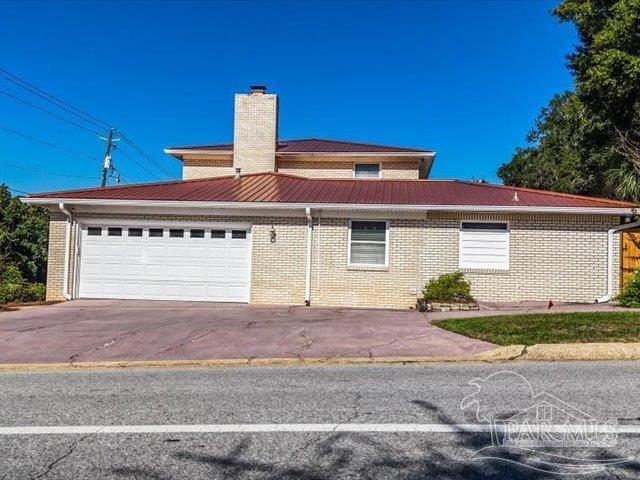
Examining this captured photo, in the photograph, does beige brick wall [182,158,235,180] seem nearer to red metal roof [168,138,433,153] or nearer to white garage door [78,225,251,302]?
red metal roof [168,138,433,153]

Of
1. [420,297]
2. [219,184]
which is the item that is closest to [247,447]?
[420,297]

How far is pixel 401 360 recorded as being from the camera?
26.0 feet

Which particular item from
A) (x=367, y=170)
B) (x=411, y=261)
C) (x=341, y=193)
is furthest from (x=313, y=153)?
(x=411, y=261)

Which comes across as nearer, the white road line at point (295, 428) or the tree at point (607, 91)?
the white road line at point (295, 428)

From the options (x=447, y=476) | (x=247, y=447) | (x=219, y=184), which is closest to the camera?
(x=447, y=476)

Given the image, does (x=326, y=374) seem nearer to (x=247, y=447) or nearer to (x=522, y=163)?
(x=247, y=447)

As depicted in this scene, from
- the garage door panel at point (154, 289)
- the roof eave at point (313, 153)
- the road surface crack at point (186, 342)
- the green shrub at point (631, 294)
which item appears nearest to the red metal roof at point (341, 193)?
the green shrub at point (631, 294)

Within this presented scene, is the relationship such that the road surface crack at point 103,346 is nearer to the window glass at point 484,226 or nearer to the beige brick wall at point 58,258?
the beige brick wall at point 58,258

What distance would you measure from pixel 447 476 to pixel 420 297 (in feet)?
37.7

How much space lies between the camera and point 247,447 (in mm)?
4297

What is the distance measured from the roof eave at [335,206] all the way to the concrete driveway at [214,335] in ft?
10.5

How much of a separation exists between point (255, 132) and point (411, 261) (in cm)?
1065

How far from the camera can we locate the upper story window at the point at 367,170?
2377 cm

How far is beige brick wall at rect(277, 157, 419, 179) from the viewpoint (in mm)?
23516
